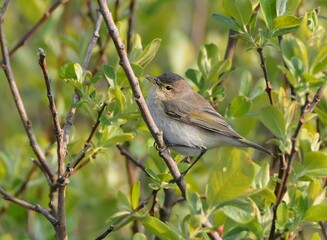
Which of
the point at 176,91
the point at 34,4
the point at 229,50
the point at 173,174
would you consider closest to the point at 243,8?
the point at 173,174

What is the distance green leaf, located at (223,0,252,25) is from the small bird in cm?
102

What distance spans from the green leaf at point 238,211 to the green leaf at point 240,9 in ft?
3.11

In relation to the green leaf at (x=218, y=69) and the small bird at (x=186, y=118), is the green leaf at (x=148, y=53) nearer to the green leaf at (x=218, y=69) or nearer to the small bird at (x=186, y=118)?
the green leaf at (x=218, y=69)

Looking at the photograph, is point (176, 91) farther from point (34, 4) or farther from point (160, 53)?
point (160, 53)

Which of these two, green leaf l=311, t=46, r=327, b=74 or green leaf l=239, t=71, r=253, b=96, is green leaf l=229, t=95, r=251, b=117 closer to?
green leaf l=239, t=71, r=253, b=96

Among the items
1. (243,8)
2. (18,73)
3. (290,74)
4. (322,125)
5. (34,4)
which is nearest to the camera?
(290,74)

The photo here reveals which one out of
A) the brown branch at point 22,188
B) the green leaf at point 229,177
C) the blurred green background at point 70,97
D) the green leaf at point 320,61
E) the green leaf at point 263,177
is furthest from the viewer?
the blurred green background at point 70,97

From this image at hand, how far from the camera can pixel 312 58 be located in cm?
275

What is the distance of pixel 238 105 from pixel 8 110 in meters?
3.26

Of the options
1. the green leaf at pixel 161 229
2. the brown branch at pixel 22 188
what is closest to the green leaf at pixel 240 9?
the green leaf at pixel 161 229

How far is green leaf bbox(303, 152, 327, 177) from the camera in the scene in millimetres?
2822

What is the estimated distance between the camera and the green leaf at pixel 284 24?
3.01 metres

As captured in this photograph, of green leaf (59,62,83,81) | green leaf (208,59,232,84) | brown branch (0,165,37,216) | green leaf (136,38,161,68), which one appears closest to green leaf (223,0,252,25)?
green leaf (136,38,161,68)

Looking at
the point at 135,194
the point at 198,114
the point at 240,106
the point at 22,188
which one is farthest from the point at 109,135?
the point at 198,114
